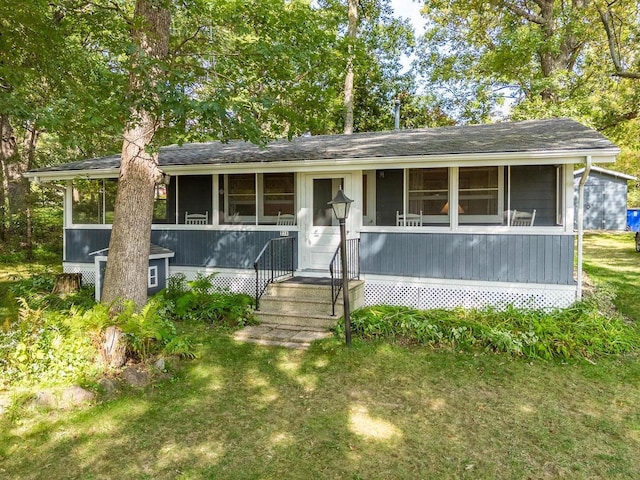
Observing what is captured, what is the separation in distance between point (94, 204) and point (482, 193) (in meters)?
8.68

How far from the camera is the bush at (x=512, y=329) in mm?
5895

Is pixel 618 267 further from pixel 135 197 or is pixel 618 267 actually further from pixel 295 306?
pixel 135 197

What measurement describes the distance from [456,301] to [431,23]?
19112 millimetres

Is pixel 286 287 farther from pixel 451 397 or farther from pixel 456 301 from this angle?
pixel 451 397

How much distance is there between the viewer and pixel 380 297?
793 cm

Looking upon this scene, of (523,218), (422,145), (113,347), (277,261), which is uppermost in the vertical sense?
(422,145)

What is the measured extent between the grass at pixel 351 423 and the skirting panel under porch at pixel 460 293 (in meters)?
1.44

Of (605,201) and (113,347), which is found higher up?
(605,201)

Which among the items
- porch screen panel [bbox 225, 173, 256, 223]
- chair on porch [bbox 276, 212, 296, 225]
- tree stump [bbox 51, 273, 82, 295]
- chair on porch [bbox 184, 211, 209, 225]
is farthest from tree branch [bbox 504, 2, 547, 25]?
tree stump [bbox 51, 273, 82, 295]

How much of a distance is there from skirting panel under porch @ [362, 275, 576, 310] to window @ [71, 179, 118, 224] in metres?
6.39

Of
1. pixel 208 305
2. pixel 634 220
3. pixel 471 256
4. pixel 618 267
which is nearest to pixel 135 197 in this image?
pixel 208 305

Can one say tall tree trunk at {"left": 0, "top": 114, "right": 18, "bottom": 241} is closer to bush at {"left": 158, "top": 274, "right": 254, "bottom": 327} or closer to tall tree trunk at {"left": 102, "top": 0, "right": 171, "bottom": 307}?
bush at {"left": 158, "top": 274, "right": 254, "bottom": 327}

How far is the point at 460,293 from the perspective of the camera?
24.5 ft

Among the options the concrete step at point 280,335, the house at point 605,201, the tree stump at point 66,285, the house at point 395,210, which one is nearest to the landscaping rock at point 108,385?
the concrete step at point 280,335
